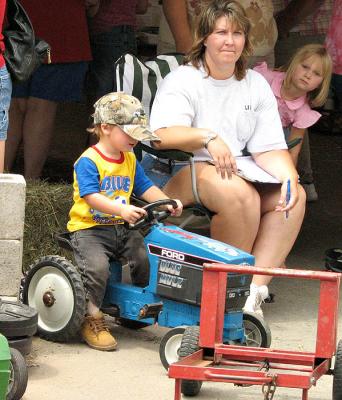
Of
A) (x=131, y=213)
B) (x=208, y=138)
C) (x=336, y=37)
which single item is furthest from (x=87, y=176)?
(x=336, y=37)

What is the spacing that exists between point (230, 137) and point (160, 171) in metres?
0.43

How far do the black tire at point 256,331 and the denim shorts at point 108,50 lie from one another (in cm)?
246

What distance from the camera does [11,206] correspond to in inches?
206

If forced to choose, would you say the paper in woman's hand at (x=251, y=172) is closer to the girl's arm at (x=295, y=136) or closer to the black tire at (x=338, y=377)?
the girl's arm at (x=295, y=136)

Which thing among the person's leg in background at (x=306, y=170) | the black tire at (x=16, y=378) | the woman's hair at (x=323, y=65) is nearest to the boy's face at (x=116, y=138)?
the black tire at (x=16, y=378)

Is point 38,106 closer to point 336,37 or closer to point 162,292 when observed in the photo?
point 336,37

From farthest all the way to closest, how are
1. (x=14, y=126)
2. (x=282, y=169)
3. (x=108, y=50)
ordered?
(x=108, y=50)
(x=14, y=126)
(x=282, y=169)

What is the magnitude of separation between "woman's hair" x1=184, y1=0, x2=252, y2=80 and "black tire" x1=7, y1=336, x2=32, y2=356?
79.0 inches

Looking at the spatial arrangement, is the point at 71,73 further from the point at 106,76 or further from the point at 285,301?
the point at 285,301

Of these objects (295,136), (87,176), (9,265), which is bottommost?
(9,265)

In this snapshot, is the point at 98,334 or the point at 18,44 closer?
the point at 98,334

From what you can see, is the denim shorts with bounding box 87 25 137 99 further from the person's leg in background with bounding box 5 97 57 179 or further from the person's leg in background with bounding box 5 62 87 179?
the person's leg in background with bounding box 5 97 57 179

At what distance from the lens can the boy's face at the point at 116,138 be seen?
5539mm

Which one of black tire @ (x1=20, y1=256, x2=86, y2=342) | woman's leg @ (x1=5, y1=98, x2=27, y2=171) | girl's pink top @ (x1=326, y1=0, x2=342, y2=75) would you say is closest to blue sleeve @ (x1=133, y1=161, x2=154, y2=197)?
black tire @ (x1=20, y1=256, x2=86, y2=342)
